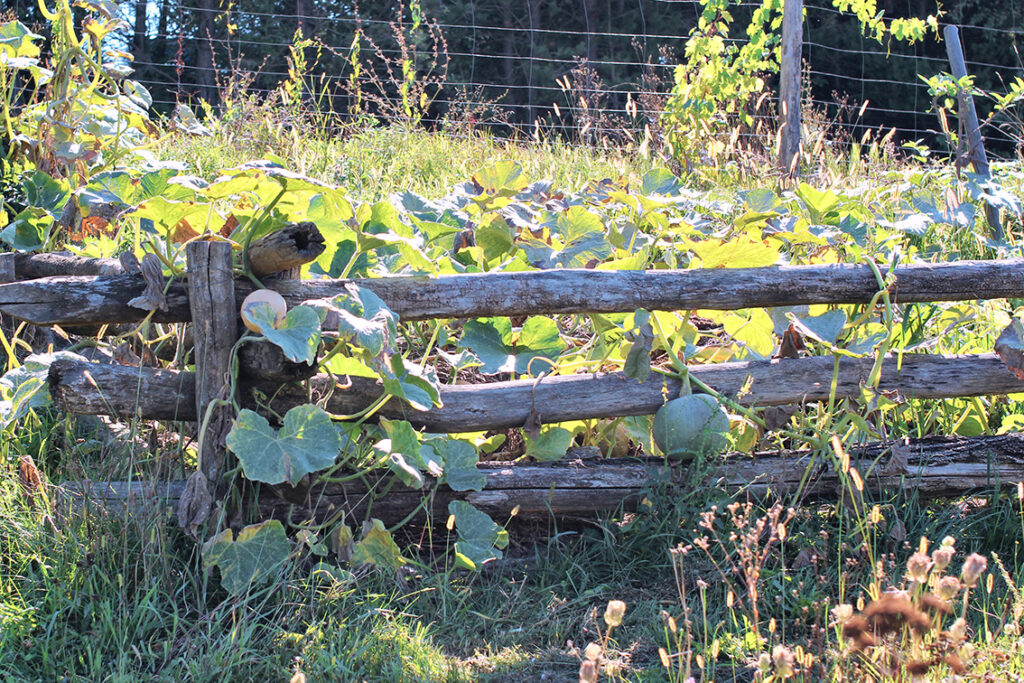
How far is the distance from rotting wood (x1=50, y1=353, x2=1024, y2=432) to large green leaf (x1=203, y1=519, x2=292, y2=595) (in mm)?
301

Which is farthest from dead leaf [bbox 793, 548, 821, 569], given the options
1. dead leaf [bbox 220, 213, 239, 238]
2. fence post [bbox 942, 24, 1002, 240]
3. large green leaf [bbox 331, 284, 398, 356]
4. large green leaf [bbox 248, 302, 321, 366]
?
fence post [bbox 942, 24, 1002, 240]

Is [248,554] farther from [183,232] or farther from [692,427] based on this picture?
[692,427]

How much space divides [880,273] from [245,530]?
1.66 m

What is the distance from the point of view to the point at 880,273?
2.19 metres

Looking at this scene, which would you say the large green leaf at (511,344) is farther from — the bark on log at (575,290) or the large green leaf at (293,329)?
the large green leaf at (293,329)

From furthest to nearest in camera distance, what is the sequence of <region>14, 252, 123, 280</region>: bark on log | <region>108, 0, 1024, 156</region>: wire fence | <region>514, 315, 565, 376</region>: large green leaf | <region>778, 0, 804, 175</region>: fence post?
<region>108, 0, 1024, 156</region>: wire fence, <region>778, 0, 804, 175</region>: fence post, <region>514, 315, 565, 376</region>: large green leaf, <region>14, 252, 123, 280</region>: bark on log

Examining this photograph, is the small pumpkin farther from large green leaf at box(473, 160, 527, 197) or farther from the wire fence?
the wire fence

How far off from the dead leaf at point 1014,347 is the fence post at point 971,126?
158 centimetres

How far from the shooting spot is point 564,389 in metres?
2.23

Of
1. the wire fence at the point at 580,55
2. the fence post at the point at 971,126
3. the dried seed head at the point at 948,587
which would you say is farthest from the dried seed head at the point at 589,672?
the wire fence at the point at 580,55

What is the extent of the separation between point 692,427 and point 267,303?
1086 millimetres

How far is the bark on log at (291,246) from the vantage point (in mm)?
1756

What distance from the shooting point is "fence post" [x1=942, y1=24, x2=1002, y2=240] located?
3.58 m

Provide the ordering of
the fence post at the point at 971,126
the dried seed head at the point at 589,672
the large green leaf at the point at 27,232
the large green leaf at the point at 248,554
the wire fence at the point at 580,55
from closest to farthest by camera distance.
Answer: the dried seed head at the point at 589,672 < the large green leaf at the point at 248,554 < the large green leaf at the point at 27,232 < the fence post at the point at 971,126 < the wire fence at the point at 580,55
